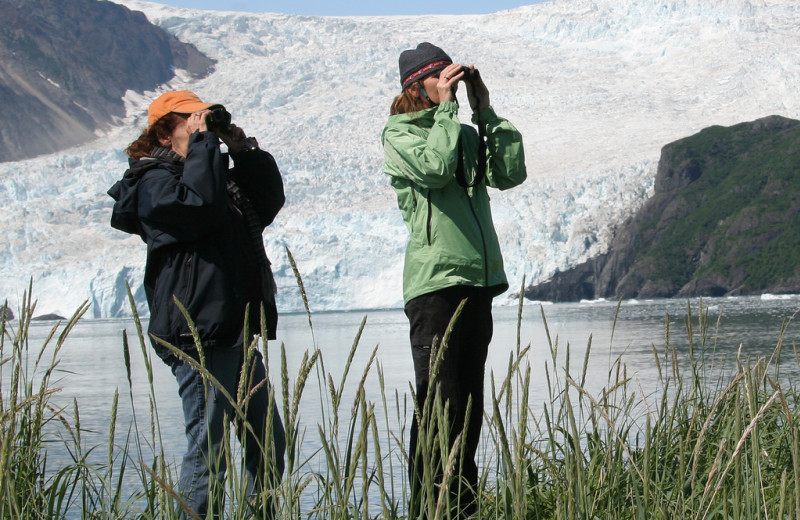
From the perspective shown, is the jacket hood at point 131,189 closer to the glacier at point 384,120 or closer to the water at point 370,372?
the water at point 370,372

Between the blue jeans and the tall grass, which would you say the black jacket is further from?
the tall grass

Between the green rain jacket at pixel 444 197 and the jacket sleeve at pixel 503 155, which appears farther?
the jacket sleeve at pixel 503 155

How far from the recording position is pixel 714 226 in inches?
1813

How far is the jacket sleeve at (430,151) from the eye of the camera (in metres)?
2.04

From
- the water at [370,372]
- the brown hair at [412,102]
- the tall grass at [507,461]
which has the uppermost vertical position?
the brown hair at [412,102]

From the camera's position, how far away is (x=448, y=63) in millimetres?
2244

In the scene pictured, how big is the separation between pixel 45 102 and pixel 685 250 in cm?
5392

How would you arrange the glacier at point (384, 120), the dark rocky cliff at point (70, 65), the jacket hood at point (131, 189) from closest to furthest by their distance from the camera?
the jacket hood at point (131, 189) < the glacier at point (384, 120) < the dark rocky cliff at point (70, 65)

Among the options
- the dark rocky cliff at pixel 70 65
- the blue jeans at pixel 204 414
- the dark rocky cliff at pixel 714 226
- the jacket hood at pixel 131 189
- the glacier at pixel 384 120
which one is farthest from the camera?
the dark rocky cliff at pixel 70 65

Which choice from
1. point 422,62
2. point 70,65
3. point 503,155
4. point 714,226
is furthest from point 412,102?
point 70,65

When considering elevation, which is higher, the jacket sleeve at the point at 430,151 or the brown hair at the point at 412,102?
the brown hair at the point at 412,102

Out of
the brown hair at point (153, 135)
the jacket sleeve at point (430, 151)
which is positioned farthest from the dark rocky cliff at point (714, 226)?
the brown hair at point (153, 135)

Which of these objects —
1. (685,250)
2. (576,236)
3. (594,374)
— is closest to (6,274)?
(576,236)

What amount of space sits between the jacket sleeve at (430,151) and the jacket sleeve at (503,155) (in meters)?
0.16
